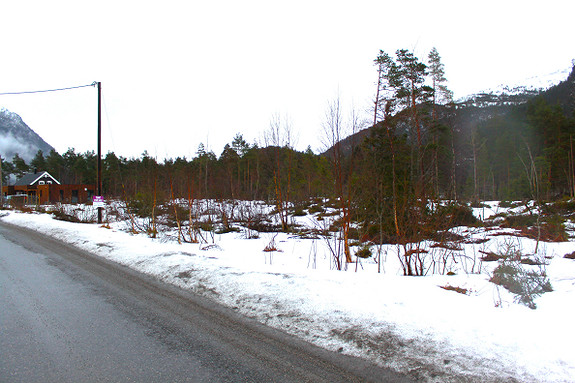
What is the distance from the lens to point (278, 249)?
12664 mm

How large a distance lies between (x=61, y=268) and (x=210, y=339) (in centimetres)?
592

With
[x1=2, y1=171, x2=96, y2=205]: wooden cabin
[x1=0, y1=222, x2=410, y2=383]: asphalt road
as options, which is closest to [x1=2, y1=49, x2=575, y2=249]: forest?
[x1=0, y1=222, x2=410, y2=383]: asphalt road

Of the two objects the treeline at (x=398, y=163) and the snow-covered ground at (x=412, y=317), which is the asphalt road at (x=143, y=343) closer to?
the snow-covered ground at (x=412, y=317)

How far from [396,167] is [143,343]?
11336 mm

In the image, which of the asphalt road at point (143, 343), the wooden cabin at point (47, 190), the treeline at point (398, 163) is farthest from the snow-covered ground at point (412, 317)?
the wooden cabin at point (47, 190)

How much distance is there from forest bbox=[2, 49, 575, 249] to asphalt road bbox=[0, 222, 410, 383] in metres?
4.35

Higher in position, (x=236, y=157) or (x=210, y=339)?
(x=236, y=157)

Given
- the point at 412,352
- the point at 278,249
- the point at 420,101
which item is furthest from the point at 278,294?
the point at 420,101

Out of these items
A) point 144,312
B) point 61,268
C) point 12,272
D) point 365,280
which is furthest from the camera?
point 61,268

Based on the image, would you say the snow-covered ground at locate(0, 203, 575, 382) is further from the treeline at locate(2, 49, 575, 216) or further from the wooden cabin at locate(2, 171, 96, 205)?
the wooden cabin at locate(2, 171, 96, 205)

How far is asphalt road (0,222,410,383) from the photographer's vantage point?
314 centimetres

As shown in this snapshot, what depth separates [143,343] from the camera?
3.79 meters

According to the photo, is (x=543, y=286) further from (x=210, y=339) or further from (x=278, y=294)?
(x=210, y=339)

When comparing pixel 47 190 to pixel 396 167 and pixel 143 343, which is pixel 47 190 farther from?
pixel 143 343
